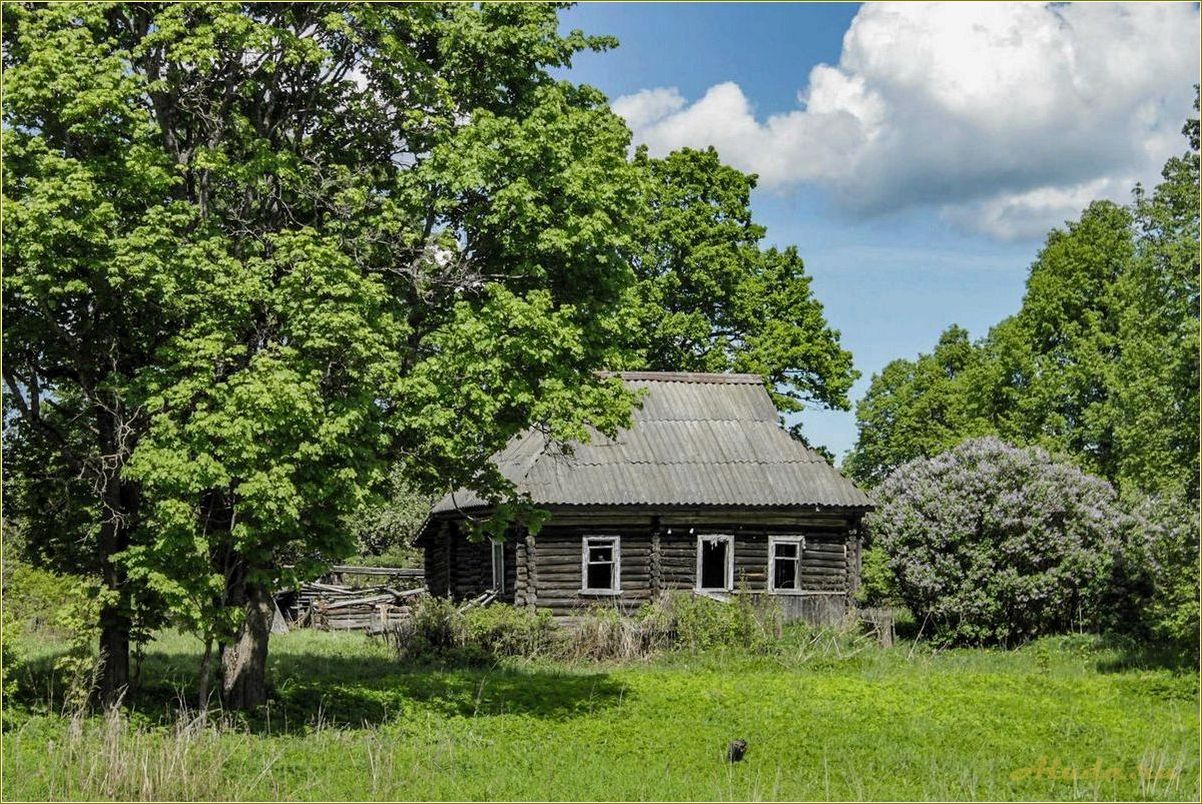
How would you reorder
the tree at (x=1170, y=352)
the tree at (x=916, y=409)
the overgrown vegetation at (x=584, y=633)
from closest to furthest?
1. the tree at (x=1170, y=352)
2. the overgrown vegetation at (x=584, y=633)
3. the tree at (x=916, y=409)

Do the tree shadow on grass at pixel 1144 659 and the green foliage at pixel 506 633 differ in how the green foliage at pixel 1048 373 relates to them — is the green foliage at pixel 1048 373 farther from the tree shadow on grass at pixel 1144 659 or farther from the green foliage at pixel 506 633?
the green foliage at pixel 506 633

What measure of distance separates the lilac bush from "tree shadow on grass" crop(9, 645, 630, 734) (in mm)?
9480

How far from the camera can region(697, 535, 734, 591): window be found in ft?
97.3

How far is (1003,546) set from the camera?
27.8 metres

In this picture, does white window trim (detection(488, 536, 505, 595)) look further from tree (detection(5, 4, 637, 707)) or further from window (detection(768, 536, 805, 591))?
tree (detection(5, 4, 637, 707))

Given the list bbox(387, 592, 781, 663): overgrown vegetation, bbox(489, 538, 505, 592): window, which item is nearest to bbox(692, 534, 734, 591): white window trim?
bbox(387, 592, 781, 663): overgrown vegetation

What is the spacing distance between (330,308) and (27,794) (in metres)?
6.65

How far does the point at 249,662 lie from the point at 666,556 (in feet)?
42.2

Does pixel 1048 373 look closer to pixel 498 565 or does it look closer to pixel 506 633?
pixel 498 565

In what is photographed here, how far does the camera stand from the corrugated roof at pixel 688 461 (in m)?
29.0

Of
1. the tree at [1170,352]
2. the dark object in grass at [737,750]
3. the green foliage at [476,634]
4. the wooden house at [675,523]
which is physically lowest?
the dark object in grass at [737,750]

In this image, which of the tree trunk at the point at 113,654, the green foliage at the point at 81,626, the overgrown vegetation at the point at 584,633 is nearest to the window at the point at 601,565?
the overgrown vegetation at the point at 584,633

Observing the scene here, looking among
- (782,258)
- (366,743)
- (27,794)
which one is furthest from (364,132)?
(782,258)

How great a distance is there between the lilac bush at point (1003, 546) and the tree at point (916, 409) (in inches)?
537
